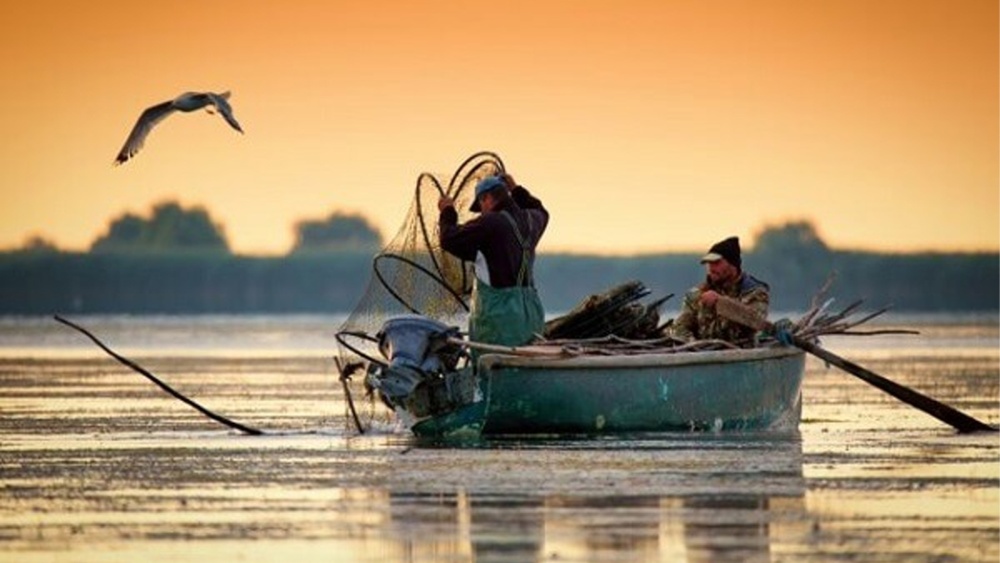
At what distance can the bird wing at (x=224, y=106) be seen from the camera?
22016 millimetres

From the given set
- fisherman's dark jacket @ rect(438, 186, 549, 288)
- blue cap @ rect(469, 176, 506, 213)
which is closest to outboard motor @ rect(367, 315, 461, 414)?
fisherman's dark jacket @ rect(438, 186, 549, 288)

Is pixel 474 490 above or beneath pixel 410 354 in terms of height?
beneath

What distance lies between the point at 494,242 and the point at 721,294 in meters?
2.17

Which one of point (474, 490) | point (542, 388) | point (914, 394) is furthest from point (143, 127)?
point (474, 490)

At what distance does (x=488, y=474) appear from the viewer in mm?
17031

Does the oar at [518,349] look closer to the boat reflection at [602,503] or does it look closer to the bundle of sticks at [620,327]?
the boat reflection at [602,503]

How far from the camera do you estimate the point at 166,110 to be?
23406 mm

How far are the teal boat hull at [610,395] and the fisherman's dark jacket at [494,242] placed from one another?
80 cm

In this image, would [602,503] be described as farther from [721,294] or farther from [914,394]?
[914,394]

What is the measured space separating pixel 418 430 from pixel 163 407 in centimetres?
587

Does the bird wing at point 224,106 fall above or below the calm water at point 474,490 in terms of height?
above

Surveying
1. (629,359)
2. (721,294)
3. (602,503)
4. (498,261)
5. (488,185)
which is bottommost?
(602,503)

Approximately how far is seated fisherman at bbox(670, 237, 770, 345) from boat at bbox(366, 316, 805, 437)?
0.61 metres

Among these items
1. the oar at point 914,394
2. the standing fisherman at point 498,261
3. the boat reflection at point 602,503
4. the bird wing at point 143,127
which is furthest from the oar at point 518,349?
the bird wing at point 143,127
